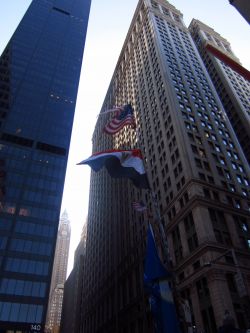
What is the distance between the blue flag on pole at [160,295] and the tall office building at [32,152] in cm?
4931

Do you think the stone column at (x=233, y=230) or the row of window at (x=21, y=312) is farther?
the row of window at (x=21, y=312)

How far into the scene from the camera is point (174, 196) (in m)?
61.4

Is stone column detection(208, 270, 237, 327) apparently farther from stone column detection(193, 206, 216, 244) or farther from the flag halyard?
the flag halyard

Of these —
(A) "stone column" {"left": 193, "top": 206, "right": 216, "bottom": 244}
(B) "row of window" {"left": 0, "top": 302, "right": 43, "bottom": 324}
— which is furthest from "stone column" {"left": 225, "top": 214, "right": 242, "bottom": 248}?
(B) "row of window" {"left": 0, "top": 302, "right": 43, "bottom": 324}

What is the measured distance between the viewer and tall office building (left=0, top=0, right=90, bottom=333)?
6359cm

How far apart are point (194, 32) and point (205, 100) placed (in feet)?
235

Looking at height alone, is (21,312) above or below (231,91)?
below

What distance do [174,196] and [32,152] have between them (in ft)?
136

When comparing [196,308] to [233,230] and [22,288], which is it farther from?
[22,288]

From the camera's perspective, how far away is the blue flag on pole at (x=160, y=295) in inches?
658

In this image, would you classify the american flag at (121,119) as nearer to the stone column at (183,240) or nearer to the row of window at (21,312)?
the stone column at (183,240)

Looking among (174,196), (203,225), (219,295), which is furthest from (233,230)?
(219,295)

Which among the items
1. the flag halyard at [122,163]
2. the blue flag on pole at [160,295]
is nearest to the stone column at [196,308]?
the blue flag on pole at [160,295]

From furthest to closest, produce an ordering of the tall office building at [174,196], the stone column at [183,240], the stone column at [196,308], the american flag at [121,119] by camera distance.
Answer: the stone column at [183,240]
the tall office building at [174,196]
the stone column at [196,308]
the american flag at [121,119]
